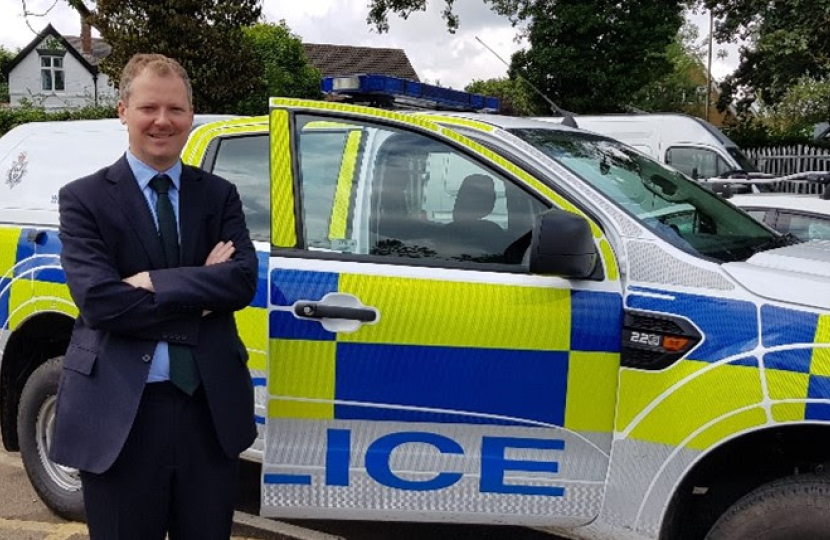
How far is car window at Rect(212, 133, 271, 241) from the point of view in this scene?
343 cm

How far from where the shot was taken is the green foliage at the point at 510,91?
24.1 metres

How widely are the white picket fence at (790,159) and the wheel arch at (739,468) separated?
47.0 feet

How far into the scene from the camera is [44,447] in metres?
3.92

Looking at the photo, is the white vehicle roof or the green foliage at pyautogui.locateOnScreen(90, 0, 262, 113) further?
the green foliage at pyautogui.locateOnScreen(90, 0, 262, 113)

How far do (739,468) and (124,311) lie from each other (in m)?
1.85

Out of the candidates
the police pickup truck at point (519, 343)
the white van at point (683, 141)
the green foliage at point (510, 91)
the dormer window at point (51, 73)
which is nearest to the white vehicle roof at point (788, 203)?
the police pickup truck at point (519, 343)

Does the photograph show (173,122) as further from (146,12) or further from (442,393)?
(146,12)

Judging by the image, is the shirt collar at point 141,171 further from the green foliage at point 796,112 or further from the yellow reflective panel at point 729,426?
the green foliage at point 796,112

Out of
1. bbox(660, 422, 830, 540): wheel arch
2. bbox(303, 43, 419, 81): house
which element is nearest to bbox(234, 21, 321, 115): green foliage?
bbox(303, 43, 419, 81): house

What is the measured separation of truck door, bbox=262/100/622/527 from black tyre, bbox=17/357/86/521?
1.37 meters

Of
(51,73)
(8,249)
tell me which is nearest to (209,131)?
(8,249)

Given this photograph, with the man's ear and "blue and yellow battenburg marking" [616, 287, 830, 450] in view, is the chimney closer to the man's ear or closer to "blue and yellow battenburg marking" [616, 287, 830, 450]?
the man's ear

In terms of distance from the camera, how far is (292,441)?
289cm

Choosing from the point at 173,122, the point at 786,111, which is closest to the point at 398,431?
the point at 173,122
